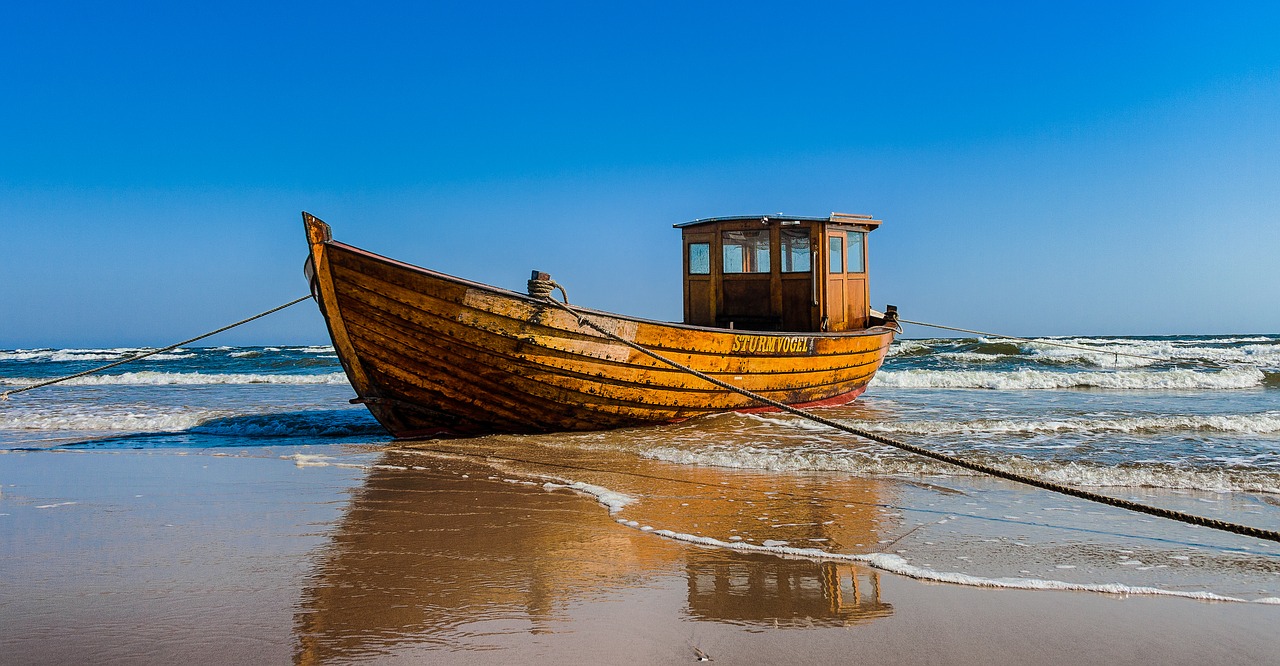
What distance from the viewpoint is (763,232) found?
1018 centimetres

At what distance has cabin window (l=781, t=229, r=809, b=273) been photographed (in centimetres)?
1015

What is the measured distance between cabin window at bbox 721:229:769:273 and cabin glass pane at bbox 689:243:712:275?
8.2 inches

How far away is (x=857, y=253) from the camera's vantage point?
10.9 meters

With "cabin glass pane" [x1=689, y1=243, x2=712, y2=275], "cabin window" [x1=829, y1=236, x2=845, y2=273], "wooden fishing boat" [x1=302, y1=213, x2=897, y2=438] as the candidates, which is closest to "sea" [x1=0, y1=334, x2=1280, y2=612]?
"wooden fishing boat" [x1=302, y1=213, x2=897, y2=438]

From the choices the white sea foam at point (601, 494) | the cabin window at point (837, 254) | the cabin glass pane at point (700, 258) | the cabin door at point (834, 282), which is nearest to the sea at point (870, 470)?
the white sea foam at point (601, 494)

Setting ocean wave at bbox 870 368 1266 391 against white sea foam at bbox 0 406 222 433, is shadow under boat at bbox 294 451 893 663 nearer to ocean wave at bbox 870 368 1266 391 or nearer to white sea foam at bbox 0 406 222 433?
white sea foam at bbox 0 406 222 433

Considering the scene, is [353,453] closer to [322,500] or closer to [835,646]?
[322,500]

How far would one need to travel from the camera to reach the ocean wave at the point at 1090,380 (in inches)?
608

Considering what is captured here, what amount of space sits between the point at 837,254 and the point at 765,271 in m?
0.94

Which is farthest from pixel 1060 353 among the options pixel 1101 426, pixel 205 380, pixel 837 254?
pixel 205 380

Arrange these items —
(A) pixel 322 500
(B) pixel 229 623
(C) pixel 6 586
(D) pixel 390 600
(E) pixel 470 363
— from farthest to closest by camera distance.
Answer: (E) pixel 470 363
(A) pixel 322 500
(C) pixel 6 586
(D) pixel 390 600
(B) pixel 229 623

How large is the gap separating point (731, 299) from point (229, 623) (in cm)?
793

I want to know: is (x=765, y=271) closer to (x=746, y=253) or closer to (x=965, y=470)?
(x=746, y=253)

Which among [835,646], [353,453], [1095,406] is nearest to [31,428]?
[353,453]
